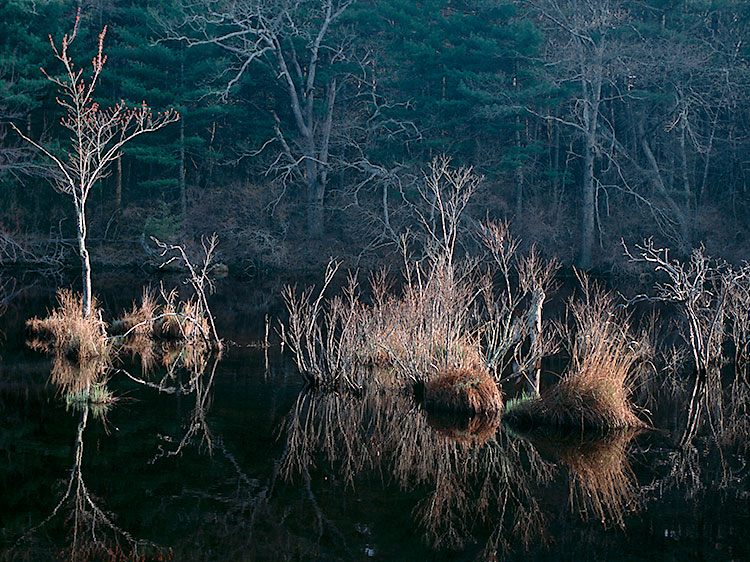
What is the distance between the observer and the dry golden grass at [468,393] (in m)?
10.9

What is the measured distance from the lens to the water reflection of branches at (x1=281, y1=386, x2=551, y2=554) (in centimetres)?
753

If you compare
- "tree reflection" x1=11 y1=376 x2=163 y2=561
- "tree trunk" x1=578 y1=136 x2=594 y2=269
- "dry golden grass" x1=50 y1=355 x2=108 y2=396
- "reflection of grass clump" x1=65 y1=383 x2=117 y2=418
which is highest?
"tree trunk" x1=578 y1=136 x2=594 y2=269

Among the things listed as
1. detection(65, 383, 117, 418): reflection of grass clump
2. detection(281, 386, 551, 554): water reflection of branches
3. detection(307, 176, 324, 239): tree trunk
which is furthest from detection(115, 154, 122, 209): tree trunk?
detection(281, 386, 551, 554): water reflection of branches

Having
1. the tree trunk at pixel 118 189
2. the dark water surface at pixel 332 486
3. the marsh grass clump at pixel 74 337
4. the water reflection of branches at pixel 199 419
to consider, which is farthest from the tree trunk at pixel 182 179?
the dark water surface at pixel 332 486

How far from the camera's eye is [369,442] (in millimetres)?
9789

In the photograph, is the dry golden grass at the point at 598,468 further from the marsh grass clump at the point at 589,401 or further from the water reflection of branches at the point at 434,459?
the water reflection of branches at the point at 434,459

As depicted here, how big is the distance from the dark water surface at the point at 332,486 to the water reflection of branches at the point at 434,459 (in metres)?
0.02

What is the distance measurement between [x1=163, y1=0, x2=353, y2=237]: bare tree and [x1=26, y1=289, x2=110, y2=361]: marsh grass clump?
57.4 ft

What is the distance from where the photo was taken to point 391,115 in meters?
35.3

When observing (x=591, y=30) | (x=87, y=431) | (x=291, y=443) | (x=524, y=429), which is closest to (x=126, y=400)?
(x=87, y=431)

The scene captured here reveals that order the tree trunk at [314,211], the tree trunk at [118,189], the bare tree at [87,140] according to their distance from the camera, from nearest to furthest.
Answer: the bare tree at [87,140]
the tree trunk at [118,189]
the tree trunk at [314,211]

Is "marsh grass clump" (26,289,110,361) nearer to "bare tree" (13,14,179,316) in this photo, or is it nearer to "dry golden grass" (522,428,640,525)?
"bare tree" (13,14,179,316)

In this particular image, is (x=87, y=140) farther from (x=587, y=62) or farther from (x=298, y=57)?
(x=587, y=62)

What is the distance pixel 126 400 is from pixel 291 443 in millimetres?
2894
